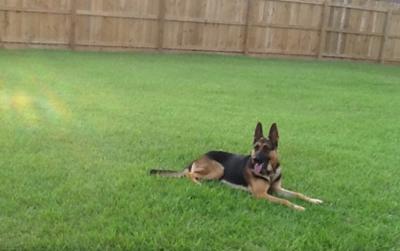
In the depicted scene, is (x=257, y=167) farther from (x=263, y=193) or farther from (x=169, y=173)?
(x=169, y=173)

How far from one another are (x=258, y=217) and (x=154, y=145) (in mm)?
2383

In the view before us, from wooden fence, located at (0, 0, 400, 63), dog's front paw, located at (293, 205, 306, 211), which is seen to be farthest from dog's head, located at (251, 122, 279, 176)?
wooden fence, located at (0, 0, 400, 63)

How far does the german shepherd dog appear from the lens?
4.67m

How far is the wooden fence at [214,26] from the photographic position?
16.3m

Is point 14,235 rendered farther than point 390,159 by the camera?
No

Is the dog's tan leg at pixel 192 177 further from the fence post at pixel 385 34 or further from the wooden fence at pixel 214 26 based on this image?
the fence post at pixel 385 34

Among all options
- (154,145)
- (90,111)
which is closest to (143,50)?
(90,111)

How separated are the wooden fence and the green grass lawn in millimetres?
3648

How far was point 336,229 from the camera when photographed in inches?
166

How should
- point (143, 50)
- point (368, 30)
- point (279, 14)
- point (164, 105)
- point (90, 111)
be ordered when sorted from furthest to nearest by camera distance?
point (368, 30)
point (279, 14)
point (143, 50)
point (164, 105)
point (90, 111)

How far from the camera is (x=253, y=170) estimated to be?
472 centimetres

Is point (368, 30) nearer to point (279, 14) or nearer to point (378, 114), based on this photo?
point (279, 14)

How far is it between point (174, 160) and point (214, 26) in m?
13.1

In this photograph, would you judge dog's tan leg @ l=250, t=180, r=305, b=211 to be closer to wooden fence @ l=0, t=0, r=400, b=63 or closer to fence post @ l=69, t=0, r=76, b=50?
wooden fence @ l=0, t=0, r=400, b=63
